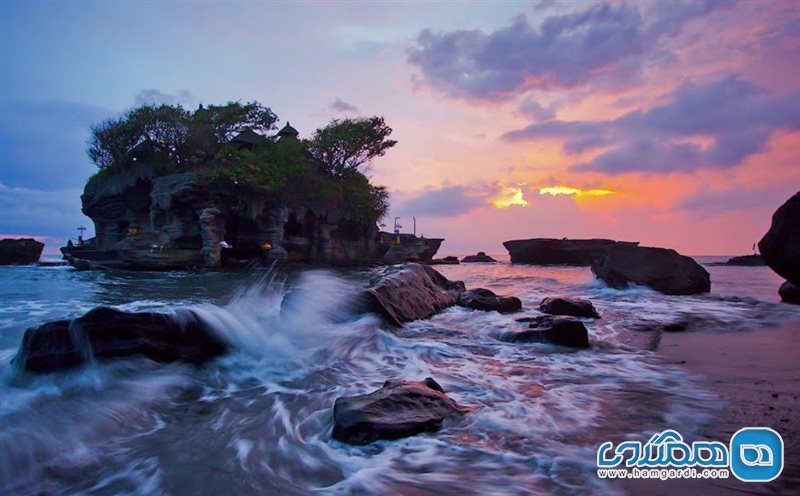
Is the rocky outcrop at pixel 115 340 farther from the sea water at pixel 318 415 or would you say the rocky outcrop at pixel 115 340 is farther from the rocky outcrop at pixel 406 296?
the rocky outcrop at pixel 406 296

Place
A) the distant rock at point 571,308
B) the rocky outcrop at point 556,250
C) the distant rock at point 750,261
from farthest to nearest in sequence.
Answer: the rocky outcrop at point 556,250 → the distant rock at point 750,261 → the distant rock at point 571,308

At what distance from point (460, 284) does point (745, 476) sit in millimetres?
11700

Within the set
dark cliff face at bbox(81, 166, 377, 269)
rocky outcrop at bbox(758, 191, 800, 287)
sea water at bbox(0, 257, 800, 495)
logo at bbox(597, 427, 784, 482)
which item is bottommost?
sea water at bbox(0, 257, 800, 495)

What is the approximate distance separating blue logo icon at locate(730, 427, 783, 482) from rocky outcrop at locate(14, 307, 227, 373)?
5.67m

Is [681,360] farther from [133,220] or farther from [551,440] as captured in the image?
[133,220]

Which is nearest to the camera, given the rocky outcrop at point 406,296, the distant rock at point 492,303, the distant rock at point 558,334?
the distant rock at point 558,334

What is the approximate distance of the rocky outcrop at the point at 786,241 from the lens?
830cm

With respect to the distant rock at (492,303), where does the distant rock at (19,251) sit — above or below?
above

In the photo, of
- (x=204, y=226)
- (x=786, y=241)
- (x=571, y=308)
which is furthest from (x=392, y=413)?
(x=204, y=226)

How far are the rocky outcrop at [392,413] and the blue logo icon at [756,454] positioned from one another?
1929 mm

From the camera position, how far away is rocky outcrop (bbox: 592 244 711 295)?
1462 cm

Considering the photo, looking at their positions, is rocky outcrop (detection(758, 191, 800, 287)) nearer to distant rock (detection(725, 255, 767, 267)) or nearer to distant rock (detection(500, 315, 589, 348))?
distant rock (detection(500, 315, 589, 348))

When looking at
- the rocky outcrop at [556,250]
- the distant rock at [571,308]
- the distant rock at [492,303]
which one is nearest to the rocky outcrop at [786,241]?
the distant rock at [571,308]

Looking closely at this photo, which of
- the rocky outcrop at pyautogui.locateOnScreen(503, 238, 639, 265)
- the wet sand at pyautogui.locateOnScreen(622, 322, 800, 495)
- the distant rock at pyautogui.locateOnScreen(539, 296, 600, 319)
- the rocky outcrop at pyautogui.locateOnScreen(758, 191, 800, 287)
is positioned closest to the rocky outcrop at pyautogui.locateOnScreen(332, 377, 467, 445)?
the wet sand at pyautogui.locateOnScreen(622, 322, 800, 495)
